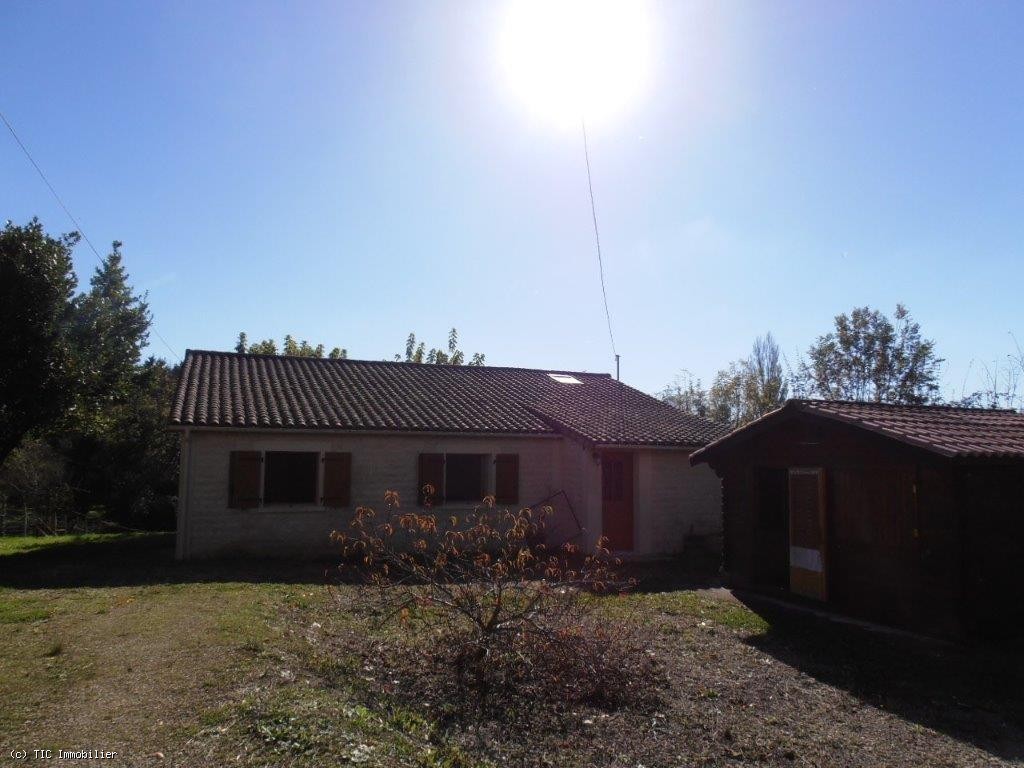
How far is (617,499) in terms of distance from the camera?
15234 millimetres

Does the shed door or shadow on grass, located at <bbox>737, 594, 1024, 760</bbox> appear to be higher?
the shed door

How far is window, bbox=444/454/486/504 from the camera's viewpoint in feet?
53.1

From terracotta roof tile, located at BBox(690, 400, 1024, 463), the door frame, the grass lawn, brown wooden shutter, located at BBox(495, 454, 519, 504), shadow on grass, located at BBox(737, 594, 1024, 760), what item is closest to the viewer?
the grass lawn

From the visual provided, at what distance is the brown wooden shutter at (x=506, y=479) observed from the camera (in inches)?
608

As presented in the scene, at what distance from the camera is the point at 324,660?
6.51m

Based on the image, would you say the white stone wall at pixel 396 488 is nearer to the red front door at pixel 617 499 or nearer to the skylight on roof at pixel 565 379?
the red front door at pixel 617 499

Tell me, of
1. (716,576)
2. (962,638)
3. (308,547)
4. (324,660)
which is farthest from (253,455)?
(962,638)

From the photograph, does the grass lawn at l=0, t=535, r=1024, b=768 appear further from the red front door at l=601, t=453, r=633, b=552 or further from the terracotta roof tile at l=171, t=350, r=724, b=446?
the red front door at l=601, t=453, r=633, b=552

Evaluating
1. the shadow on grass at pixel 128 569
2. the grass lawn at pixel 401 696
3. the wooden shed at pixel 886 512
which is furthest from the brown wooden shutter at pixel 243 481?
the wooden shed at pixel 886 512

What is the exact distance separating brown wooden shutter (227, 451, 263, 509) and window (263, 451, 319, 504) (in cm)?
192

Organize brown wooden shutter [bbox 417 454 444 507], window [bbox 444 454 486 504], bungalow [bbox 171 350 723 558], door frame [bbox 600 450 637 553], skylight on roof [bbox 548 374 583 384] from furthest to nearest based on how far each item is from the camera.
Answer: skylight on roof [bbox 548 374 583 384]
window [bbox 444 454 486 504]
door frame [bbox 600 450 637 553]
brown wooden shutter [bbox 417 454 444 507]
bungalow [bbox 171 350 723 558]

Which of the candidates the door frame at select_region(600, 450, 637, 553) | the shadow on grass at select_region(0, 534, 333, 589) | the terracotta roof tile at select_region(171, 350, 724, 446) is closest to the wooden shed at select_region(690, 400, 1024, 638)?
the door frame at select_region(600, 450, 637, 553)

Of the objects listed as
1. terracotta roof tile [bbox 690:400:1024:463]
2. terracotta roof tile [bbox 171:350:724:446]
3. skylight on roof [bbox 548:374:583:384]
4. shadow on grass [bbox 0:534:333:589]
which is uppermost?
skylight on roof [bbox 548:374:583:384]

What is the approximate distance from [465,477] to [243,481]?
5.14 metres
